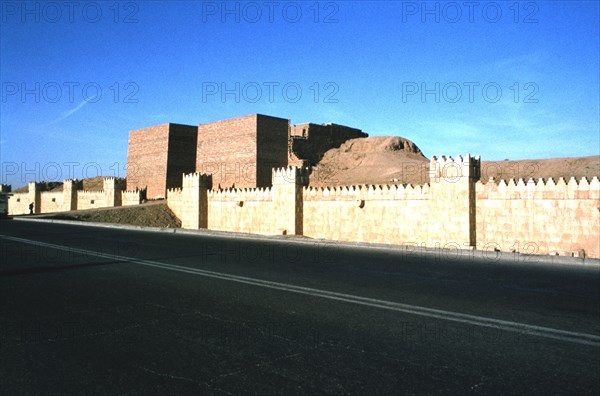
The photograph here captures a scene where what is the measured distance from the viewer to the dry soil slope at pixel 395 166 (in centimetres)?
3259

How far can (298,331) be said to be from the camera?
15.6 ft

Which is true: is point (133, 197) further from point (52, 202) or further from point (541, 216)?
point (541, 216)

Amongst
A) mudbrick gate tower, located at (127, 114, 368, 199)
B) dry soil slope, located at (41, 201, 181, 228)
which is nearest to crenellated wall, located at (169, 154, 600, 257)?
dry soil slope, located at (41, 201, 181, 228)

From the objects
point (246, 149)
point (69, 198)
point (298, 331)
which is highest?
point (246, 149)

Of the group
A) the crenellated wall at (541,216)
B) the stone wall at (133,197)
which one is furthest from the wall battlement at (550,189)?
the stone wall at (133,197)

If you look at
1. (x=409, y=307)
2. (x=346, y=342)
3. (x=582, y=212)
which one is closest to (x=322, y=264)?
(x=409, y=307)

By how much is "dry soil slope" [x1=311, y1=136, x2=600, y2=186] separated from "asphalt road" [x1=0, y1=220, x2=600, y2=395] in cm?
2618

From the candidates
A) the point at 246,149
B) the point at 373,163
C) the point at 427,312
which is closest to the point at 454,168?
the point at 427,312

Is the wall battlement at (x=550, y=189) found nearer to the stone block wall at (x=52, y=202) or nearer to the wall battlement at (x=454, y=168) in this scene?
the wall battlement at (x=454, y=168)

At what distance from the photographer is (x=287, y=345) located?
14.0ft

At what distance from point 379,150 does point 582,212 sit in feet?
115

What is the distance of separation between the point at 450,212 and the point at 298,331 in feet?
40.0

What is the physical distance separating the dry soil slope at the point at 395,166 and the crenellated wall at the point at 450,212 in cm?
1521

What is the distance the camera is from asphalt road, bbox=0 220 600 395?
11.2ft
